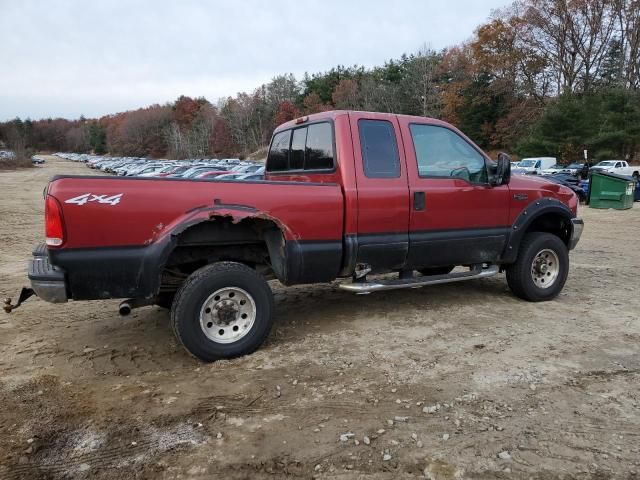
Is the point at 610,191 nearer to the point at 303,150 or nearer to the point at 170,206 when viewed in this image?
the point at 303,150

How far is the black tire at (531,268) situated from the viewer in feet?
19.4

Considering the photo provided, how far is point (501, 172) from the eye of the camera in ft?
18.0

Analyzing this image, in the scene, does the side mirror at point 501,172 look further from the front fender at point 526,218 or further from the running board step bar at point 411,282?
the running board step bar at point 411,282

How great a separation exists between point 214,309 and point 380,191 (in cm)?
191

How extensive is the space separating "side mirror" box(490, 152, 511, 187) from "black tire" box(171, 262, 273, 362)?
285 centimetres

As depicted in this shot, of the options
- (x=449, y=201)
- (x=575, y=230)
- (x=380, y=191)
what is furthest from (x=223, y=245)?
(x=575, y=230)

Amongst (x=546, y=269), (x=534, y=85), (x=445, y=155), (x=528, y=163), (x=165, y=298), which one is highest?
(x=534, y=85)

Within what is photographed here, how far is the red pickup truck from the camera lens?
12.7ft

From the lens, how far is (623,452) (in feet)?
9.81

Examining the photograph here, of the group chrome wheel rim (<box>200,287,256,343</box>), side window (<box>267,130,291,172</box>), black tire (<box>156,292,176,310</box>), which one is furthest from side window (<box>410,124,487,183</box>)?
black tire (<box>156,292,176,310</box>)

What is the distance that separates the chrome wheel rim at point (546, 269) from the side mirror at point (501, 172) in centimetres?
116

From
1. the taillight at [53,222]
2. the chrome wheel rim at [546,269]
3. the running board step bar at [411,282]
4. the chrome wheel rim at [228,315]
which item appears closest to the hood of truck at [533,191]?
the chrome wheel rim at [546,269]

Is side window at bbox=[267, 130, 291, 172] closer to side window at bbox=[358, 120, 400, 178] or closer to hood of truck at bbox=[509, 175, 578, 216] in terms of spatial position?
side window at bbox=[358, 120, 400, 178]

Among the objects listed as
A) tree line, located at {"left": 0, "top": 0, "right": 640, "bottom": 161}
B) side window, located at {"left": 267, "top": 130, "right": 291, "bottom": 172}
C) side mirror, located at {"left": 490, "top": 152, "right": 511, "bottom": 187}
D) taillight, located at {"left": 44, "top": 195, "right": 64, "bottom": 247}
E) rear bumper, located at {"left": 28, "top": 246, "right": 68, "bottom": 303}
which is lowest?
rear bumper, located at {"left": 28, "top": 246, "right": 68, "bottom": 303}
